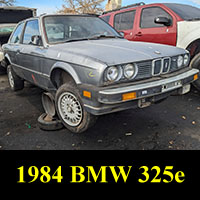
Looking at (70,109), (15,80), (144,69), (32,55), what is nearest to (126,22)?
(32,55)

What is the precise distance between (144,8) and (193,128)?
3.41 metres

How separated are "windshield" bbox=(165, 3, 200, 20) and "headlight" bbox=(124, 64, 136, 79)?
9.12 feet

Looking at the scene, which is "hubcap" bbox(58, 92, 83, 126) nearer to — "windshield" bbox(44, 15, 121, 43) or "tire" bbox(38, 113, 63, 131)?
"tire" bbox(38, 113, 63, 131)

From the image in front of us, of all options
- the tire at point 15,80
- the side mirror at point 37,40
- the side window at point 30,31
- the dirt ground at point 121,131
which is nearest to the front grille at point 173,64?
the dirt ground at point 121,131

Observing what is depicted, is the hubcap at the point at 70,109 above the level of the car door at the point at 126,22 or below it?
below

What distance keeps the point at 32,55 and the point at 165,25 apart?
2882 mm

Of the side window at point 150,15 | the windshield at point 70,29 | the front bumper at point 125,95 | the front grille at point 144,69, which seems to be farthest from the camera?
the side window at point 150,15

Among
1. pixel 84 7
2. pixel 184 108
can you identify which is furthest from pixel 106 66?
pixel 84 7

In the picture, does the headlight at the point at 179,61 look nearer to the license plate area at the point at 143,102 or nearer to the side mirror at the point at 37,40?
the license plate area at the point at 143,102

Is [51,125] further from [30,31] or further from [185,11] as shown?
[185,11]

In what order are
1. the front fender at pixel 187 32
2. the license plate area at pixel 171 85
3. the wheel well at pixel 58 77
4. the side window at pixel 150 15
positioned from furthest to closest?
the side window at pixel 150 15 → the front fender at pixel 187 32 → the wheel well at pixel 58 77 → the license plate area at pixel 171 85

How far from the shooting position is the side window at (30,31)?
373 centimetres

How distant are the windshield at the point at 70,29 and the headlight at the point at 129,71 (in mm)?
1323

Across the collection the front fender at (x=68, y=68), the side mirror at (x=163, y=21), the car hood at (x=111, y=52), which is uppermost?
the side mirror at (x=163, y=21)
